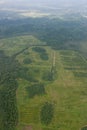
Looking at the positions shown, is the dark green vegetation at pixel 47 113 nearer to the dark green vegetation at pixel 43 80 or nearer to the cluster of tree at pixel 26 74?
the dark green vegetation at pixel 43 80

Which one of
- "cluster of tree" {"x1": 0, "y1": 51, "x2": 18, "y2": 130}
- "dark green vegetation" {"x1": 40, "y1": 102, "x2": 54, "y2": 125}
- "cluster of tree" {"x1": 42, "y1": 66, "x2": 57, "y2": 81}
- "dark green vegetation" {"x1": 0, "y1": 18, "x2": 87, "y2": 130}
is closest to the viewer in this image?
"cluster of tree" {"x1": 0, "y1": 51, "x2": 18, "y2": 130}

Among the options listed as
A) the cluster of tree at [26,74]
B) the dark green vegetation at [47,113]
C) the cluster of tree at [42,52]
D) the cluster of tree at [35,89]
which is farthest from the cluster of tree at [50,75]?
the dark green vegetation at [47,113]

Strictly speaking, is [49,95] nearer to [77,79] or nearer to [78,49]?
[77,79]

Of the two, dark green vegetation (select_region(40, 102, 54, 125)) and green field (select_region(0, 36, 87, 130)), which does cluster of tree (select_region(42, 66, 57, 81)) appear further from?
dark green vegetation (select_region(40, 102, 54, 125))

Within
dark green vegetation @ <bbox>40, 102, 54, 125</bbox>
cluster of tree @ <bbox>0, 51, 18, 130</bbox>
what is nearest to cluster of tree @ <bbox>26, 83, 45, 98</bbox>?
cluster of tree @ <bbox>0, 51, 18, 130</bbox>

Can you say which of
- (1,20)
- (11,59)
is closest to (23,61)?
(11,59)

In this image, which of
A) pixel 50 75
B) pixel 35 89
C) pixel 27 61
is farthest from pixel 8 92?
pixel 27 61

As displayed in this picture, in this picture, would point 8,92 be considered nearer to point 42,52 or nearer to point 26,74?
point 26,74
